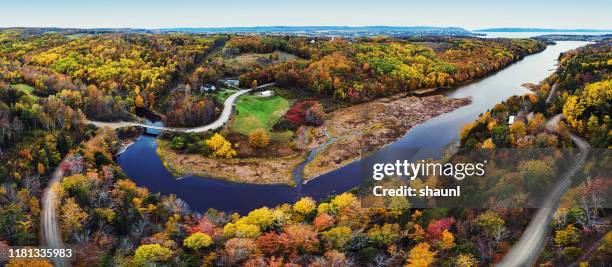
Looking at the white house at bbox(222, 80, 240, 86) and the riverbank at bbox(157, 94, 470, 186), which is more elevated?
the white house at bbox(222, 80, 240, 86)

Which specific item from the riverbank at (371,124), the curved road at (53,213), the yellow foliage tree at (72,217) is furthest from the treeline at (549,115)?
the yellow foliage tree at (72,217)

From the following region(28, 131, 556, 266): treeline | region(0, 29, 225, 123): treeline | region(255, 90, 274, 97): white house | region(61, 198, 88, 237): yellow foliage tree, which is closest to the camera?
region(28, 131, 556, 266): treeline

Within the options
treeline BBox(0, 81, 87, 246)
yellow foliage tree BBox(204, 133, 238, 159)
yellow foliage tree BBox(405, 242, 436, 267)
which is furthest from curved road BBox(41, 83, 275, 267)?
yellow foliage tree BBox(405, 242, 436, 267)

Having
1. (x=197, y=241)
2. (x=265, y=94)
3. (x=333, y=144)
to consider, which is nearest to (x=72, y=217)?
(x=197, y=241)

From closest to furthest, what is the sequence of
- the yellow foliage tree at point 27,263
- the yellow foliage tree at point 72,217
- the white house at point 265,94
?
the yellow foliage tree at point 27,263 → the yellow foliage tree at point 72,217 → the white house at point 265,94

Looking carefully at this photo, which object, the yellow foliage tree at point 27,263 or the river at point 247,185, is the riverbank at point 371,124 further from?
the yellow foliage tree at point 27,263

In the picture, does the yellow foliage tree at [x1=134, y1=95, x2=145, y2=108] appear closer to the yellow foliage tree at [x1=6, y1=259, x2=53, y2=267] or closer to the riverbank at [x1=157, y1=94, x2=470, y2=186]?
the riverbank at [x1=157, y1=94, x2=470, y2=186]

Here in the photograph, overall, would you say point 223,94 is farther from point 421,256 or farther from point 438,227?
point 421,256
